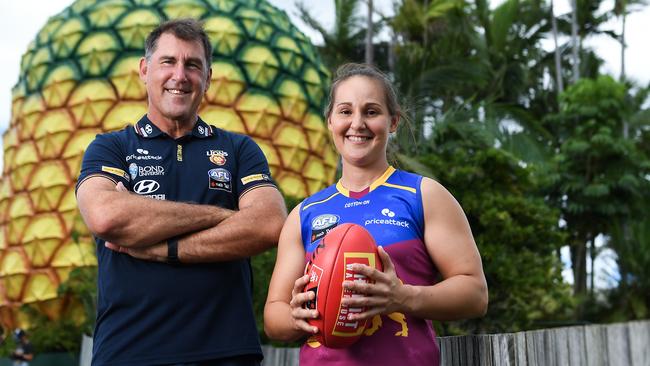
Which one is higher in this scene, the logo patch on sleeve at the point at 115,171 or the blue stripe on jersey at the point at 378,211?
the logo patch on sleeve at the point at 115,171

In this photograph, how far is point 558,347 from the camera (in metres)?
3.08

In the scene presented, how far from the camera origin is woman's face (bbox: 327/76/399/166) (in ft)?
10.0

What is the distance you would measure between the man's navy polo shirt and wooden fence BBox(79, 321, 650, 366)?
91cm

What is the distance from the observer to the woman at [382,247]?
109 inches

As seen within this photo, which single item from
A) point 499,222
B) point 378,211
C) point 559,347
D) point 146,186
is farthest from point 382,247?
point 499,222

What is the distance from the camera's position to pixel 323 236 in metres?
2.97

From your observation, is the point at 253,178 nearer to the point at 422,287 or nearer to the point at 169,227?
the point at 169,227

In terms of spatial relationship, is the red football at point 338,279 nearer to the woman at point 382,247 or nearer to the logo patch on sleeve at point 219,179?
the woman at point 382,247

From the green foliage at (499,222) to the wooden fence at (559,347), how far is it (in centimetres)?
1238

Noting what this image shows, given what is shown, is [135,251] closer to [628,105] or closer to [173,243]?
[173,243]

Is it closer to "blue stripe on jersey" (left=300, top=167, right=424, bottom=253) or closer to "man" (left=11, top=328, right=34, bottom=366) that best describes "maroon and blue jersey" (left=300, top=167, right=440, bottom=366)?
"blue stripe on jersey" (left=300, top=167, right=424, bottom=253)

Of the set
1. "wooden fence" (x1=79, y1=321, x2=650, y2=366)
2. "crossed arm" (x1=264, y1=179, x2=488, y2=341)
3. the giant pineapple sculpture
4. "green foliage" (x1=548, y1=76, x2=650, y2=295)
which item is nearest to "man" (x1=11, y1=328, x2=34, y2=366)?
the giant pineapple sculpture

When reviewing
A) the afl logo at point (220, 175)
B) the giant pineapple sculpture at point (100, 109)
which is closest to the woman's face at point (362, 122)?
the afl logo at point (220, 175)

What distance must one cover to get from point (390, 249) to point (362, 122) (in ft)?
1.65
